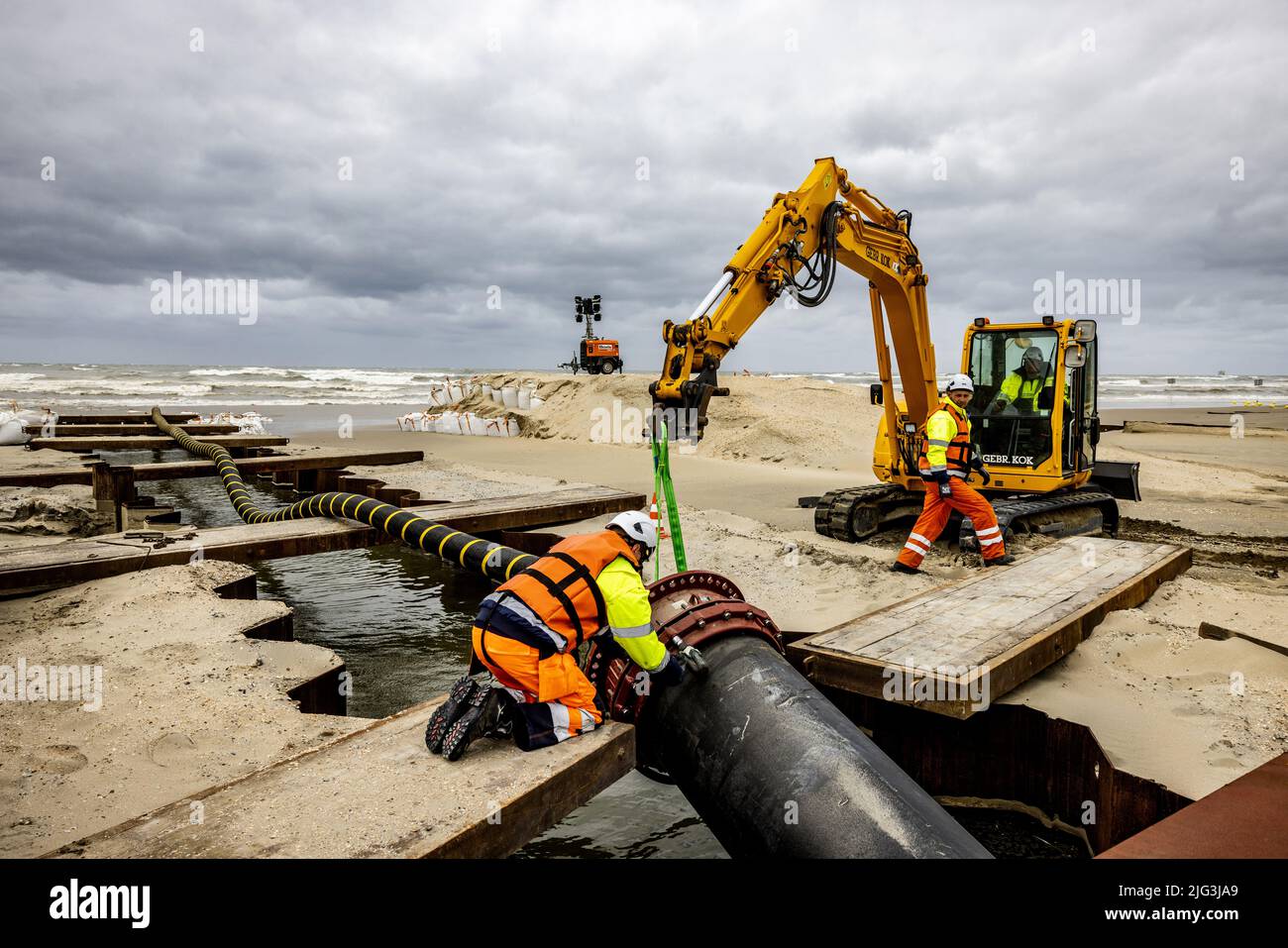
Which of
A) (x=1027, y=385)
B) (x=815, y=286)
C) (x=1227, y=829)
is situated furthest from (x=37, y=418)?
(x=1227, y=829)

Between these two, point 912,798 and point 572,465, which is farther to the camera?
point 572,465

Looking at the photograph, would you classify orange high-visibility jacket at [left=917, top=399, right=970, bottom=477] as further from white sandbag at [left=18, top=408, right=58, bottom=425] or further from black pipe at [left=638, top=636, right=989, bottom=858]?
white sandbag at [left=18, top=408, right=58, bottom=425]

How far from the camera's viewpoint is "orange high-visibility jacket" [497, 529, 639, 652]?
3.54 meters

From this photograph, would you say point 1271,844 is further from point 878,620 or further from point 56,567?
point 56,567

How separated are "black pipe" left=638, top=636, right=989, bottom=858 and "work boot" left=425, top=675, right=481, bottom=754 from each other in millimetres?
940

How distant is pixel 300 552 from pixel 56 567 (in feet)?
6.39

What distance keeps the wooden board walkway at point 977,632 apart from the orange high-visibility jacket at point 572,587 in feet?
5.23

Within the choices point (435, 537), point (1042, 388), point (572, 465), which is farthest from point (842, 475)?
point (435, 537)

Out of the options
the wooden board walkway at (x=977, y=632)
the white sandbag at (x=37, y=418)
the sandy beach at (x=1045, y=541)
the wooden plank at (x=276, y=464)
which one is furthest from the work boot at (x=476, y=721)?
the white sandbag at (x=37, y=418)

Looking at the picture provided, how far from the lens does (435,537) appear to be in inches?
306

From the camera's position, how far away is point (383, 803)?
298 centimetres

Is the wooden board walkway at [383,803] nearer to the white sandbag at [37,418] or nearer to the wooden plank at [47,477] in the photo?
the wooden plank at [47,477]

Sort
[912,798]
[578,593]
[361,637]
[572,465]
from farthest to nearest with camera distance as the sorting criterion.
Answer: [572,465], [361,637], [578,593], [912,798]

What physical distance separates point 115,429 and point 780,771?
21911 millimetres
